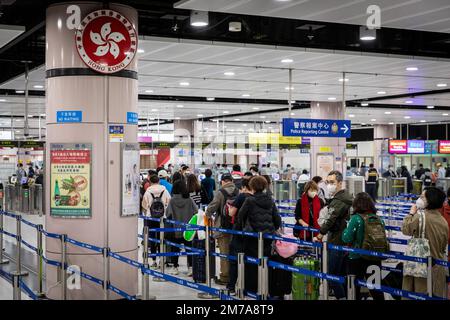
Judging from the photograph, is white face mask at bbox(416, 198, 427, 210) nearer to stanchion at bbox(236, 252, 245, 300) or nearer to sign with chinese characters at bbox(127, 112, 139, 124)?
stanchion at bbox(236, 252, 245, 300)

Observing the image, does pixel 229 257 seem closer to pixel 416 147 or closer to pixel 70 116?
pixel 70 116

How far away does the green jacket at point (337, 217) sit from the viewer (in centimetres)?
769

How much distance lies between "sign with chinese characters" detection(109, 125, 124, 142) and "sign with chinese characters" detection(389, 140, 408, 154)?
25.6 meters

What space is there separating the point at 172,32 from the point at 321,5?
3930 millimetres

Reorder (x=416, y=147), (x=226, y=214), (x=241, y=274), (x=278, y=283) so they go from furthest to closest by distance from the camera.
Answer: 1. (x=416, y=147)
2. (x=226, y=214)
3. (x=278, y=283)
4. (x=241, y=274)


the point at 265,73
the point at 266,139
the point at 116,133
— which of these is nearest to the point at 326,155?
the point at 266,139

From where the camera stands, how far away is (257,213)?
7.69 metres

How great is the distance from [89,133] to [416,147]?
2766cm

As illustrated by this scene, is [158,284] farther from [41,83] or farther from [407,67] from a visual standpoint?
[41,83]

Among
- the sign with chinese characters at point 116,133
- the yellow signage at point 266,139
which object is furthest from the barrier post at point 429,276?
the yellow signage at point 266,139

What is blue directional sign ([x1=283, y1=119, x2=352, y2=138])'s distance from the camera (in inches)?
717

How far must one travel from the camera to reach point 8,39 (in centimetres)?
→ 1212

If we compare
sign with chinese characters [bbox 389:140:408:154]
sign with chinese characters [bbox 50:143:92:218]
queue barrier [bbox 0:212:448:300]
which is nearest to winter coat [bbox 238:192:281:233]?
queue barrier [bbox 0:212:448:300]
